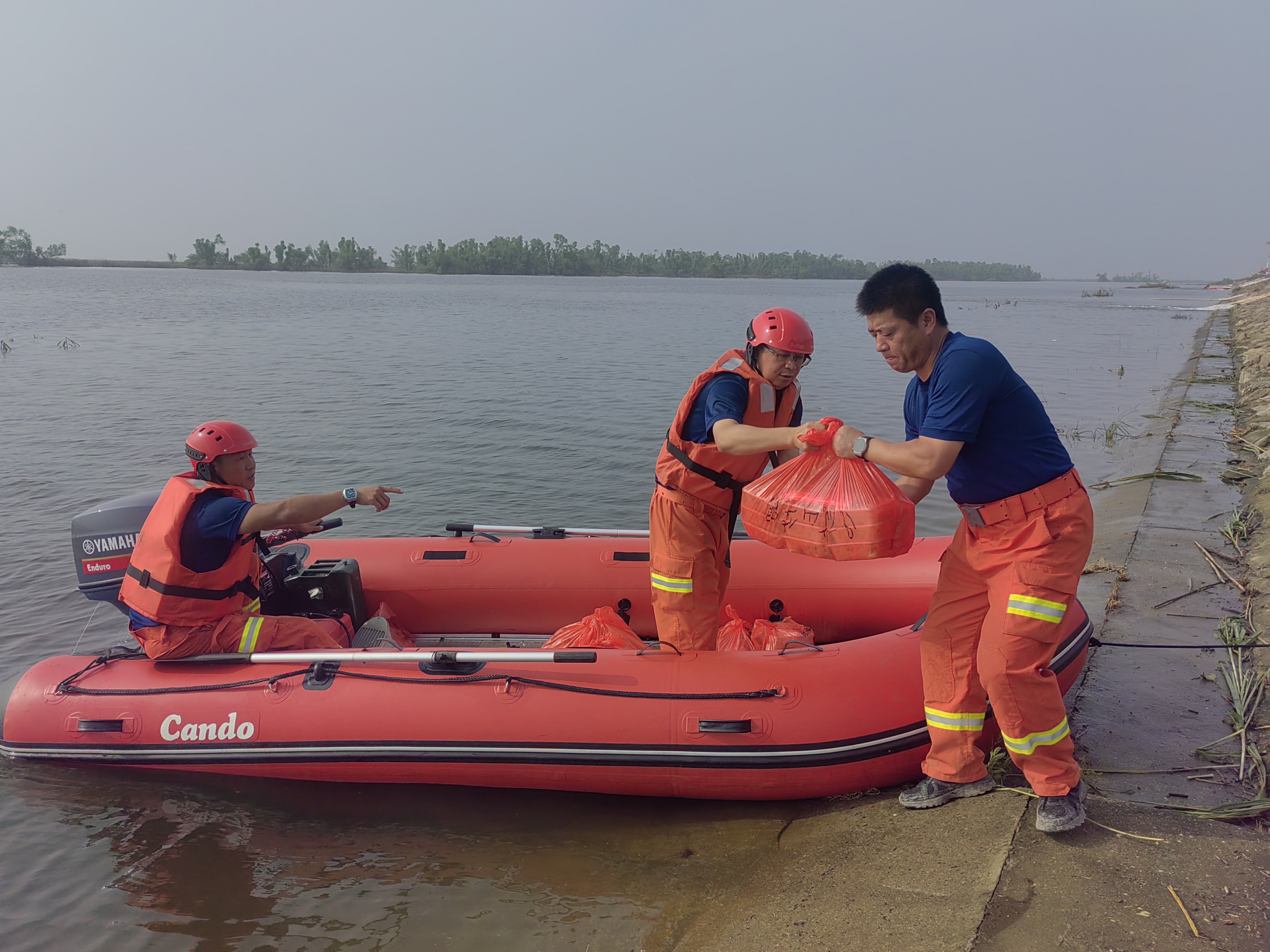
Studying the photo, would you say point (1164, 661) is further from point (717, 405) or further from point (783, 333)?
point (717, 405)

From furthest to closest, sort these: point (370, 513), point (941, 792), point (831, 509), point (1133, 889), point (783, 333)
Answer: point (370, 513), point (783, 333), point (941, 792), point (831, 509), point (1133, 889)

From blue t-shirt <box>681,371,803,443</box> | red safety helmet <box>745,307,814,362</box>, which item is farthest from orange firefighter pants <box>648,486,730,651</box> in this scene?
red safety helmet <box>745,307,814,362</box>

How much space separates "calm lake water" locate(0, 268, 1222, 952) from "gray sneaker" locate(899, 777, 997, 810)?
1.72 ft

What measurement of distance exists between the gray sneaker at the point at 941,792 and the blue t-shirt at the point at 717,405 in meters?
1.48

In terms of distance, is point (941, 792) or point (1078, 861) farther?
point (941, 792)

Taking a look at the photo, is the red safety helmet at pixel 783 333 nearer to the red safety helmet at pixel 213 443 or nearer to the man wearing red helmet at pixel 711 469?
the man wearing red helmet at pixel 711 469

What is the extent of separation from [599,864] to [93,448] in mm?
9620

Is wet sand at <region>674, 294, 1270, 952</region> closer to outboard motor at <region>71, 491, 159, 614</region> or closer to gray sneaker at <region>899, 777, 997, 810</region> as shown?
gray sneaker at <region>899, 777, 997, 810</region>

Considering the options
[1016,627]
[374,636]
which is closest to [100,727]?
[374,636]

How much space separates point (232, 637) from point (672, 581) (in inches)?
81.2

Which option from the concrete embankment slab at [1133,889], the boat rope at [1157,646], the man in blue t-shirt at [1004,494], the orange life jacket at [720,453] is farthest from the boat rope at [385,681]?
the boat rope at [1157,646]

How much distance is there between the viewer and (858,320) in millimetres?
33125

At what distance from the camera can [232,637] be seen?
13.0 ft

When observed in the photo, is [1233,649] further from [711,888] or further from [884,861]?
[711,888]
